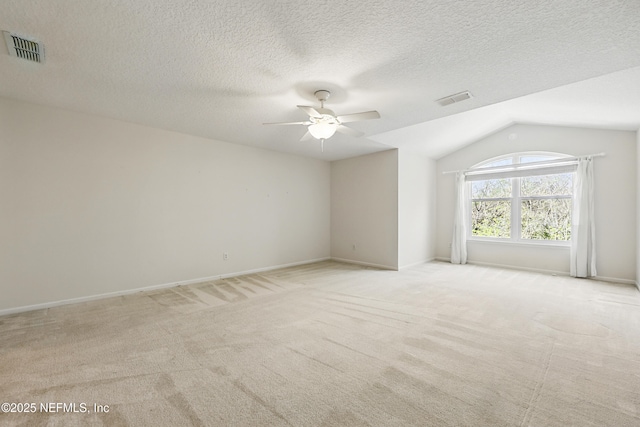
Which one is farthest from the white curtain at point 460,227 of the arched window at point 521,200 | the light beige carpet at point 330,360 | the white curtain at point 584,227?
the light beige carpet at point 330,360

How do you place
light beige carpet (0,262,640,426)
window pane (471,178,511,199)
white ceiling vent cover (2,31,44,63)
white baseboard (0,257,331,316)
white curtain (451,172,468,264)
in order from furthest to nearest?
white curtain (451,172,468,264) → window pane (471,178,511,199) → white baseboard (0,257,331,316) → white ceiling vent cover (2,31,44,63) → light beige carpet (0,262,640,426)

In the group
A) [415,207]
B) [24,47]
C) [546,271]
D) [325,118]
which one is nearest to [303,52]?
[325,118]

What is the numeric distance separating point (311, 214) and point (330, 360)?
181 inches

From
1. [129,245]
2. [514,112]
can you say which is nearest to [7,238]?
[129,245]

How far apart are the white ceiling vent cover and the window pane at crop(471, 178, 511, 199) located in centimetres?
738

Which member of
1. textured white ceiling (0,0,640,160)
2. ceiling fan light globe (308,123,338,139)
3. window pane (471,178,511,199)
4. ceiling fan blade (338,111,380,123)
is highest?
textured white ceiling (0,0,640,160)

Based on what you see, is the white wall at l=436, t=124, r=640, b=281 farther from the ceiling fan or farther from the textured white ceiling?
the ceiling fan

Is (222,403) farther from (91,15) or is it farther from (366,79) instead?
(366,79)

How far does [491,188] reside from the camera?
6.27 meters

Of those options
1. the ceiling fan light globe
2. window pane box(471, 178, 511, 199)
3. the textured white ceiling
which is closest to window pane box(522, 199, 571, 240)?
window pane box(471, 178, 511, 199)

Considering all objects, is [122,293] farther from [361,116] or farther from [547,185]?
[547,185]

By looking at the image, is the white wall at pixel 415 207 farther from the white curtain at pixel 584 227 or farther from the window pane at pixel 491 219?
the white curtain at pixel 584 227

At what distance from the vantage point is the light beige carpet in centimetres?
165

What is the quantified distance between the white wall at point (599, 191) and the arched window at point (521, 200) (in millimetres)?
201
